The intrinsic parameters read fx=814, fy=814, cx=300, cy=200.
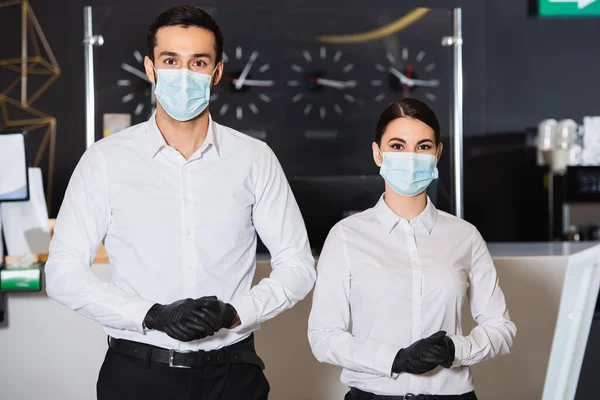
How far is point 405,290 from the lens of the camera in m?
1.71

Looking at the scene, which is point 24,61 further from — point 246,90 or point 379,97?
point 379,97

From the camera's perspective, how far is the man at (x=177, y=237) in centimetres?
169

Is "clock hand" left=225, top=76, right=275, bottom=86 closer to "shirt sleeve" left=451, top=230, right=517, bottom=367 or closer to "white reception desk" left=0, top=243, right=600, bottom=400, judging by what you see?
"white reception desk" left=0, top=243, right=600, bottom=400

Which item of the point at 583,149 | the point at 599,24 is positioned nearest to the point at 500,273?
the point at 583,149

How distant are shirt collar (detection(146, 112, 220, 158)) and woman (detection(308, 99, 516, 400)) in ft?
1.11

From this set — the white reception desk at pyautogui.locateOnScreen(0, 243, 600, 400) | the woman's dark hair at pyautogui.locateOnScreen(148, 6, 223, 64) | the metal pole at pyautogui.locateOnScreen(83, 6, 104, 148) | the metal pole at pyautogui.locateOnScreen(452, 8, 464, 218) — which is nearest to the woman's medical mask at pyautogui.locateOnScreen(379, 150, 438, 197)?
the woman's dark hair at pyautogui.locateOnScreen(148, 6, 223, 64)

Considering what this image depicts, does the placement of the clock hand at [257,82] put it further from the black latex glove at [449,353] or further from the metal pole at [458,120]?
the black latex glove at [449,353]

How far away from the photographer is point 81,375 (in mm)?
2699

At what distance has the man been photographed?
66.4 inches

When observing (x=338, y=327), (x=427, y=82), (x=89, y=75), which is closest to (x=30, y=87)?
(x=89, y=75)

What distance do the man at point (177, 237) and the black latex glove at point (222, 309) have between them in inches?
1.3

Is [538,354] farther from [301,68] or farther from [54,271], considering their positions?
[301,68]

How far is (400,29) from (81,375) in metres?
2.74

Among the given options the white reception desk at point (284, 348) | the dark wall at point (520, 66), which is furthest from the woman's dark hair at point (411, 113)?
the dark wall at point (520, 66)
